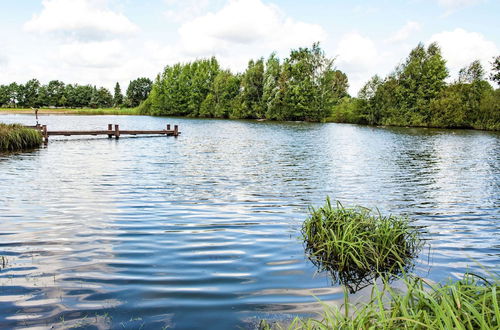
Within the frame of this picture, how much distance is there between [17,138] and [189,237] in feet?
66.5

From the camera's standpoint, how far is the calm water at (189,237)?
14.5 ft

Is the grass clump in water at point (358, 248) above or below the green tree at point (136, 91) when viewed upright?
below

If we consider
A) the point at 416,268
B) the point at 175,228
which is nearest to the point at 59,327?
the point at 175,228

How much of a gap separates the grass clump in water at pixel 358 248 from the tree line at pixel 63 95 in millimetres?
143758

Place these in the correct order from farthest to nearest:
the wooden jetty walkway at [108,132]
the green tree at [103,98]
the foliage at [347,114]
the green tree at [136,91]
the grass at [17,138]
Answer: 1. the green tree at [136,91]
2. the green tree at [103,98]
3. the foliage at [347,114]
4. the wooden jetty walkway at [108,132]
5. the grass at [17,138]

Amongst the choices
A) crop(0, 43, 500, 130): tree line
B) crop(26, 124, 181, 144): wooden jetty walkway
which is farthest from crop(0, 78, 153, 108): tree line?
crop(26, 124, 181, 144): wooden jetty walkway

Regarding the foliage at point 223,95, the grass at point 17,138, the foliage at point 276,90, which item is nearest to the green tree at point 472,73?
the foliage at point 276,90

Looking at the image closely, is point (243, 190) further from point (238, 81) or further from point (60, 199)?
point (238, 81)

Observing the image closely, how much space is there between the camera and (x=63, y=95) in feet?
438

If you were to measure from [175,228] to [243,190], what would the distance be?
15.2ft

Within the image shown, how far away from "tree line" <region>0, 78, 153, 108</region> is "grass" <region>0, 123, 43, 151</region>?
12074 centimetres

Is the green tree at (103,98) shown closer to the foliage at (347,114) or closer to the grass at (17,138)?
the foliage at (347,114)

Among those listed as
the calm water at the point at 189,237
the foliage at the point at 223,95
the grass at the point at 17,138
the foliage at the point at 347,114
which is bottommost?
the calm water at the point at 189,237

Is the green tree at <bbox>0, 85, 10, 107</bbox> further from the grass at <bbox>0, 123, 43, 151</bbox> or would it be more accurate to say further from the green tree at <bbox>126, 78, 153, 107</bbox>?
the grass at <bbox>0, 123, 43, 151</bbox>
